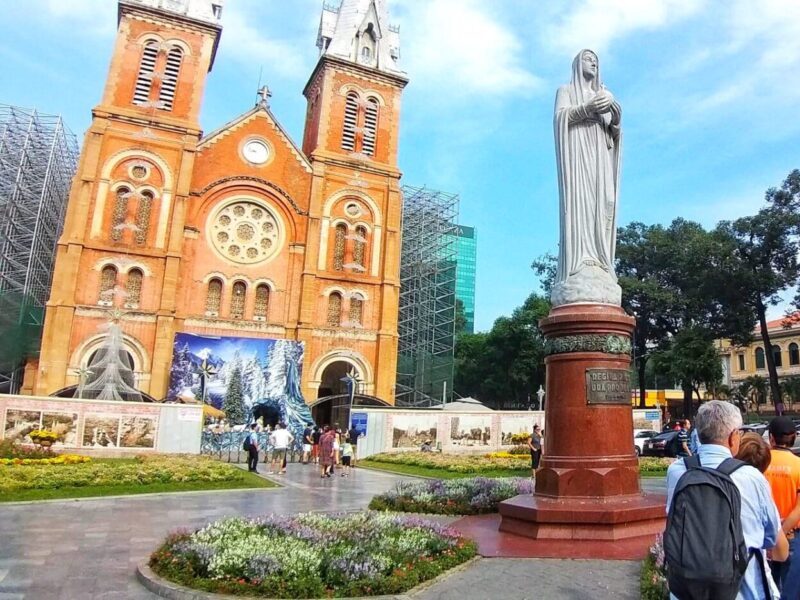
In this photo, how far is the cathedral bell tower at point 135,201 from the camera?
102 ft

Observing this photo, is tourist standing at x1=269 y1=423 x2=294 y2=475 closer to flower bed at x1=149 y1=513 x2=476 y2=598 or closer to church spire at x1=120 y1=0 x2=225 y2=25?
flower bed at x1=149 y1=513 x2=476 y2=598

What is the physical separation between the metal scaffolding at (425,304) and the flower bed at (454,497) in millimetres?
32773

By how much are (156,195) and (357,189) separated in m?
11.6

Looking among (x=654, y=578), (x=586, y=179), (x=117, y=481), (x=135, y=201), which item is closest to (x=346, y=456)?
(x=117, y=481)

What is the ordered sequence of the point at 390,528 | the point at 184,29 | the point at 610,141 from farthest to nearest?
1. the point at 184,29
2. the point at 610,141
3. the point at 390,528

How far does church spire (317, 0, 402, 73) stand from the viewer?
4134 cm

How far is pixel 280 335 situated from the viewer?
115 ft

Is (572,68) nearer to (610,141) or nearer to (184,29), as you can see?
(610,141)

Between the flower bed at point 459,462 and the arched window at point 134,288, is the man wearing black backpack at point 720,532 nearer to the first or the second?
the flower bed at point 459,462

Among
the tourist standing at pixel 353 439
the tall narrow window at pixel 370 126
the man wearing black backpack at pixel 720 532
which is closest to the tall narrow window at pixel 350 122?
the tall narrow window at pixel 370 126

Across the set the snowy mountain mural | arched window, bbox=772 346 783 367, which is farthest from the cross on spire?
arched window, bbox=772 346 783 367

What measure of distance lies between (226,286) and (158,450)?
14032mm

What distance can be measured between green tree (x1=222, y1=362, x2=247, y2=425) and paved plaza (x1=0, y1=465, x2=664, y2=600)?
55.8ft

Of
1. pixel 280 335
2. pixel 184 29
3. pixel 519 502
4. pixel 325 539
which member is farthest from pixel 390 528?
pixel 184 29
